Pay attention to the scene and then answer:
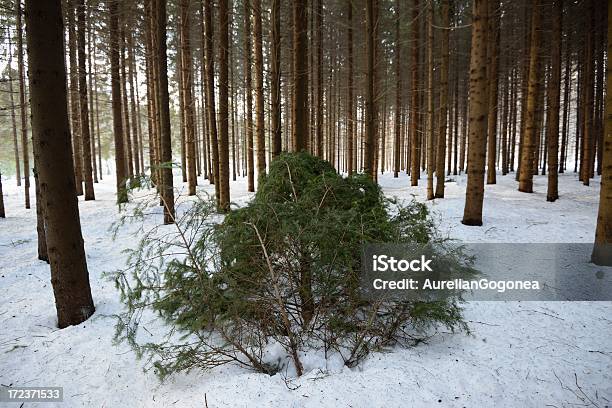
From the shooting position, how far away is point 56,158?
3.97m

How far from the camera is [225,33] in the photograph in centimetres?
898

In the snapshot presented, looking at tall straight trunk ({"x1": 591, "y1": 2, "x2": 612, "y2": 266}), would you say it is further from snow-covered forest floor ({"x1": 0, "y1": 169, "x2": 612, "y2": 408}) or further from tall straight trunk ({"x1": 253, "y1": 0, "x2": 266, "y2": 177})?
tall straight trunk ({"x1": 253, "y1": 0, "x2": 266, "y2": 177})

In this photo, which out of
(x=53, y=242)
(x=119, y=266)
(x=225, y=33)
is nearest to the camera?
(x=53, y=242)

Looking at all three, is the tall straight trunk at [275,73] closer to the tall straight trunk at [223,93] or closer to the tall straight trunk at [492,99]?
the tall straight trunk at [223,93]

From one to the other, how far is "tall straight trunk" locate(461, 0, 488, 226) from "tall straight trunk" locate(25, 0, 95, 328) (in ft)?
23.8

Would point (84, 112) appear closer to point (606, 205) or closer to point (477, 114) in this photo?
point (477, 114)

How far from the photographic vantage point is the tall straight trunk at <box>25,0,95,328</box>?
3779 mm

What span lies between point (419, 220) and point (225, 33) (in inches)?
321

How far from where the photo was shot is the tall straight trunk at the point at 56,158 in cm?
378

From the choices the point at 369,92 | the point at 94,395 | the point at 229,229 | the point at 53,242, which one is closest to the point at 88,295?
the point at 53,242

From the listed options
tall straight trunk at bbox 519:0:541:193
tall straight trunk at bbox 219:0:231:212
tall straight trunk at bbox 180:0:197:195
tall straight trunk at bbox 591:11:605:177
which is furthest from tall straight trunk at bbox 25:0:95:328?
tall straight trunk at bbox 591:11:605:177

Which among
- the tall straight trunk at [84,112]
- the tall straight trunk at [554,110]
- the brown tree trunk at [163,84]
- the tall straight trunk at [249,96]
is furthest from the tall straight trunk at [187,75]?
the tall straight trunk at [554,110]

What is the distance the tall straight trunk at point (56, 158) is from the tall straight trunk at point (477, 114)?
7.27 m

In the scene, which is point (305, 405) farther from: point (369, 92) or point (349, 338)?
point (369, 92)
